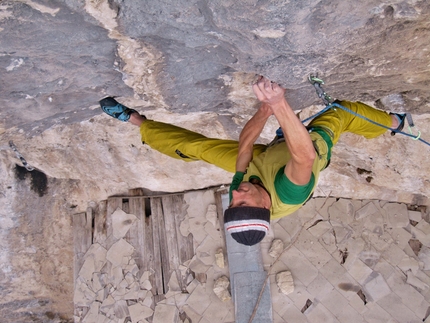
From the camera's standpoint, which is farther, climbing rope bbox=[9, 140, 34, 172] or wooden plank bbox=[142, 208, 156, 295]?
wooden plank bbox=[142, 208, 156, 295]

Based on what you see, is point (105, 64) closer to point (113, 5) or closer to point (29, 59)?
point (29, 59)

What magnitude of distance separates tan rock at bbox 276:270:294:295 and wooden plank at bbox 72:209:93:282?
4.42 ft

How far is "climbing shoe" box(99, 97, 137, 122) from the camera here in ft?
6.61

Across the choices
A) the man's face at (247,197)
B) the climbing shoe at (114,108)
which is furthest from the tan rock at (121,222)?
the man's face at (247,197)

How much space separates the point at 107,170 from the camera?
3049 mm

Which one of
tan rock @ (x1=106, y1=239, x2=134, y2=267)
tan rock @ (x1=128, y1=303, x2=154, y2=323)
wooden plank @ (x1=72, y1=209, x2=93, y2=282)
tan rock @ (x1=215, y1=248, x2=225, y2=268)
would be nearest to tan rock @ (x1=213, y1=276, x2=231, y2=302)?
tan rock @ (x1=215, y1=248, x2=225, y2=268)

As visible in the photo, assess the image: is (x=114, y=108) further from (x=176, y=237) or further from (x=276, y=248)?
(x=276, y=248)

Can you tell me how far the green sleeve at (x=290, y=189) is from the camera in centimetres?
166

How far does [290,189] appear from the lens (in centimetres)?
167

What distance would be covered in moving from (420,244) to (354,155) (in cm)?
85

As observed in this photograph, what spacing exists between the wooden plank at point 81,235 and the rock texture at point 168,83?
0.61ft

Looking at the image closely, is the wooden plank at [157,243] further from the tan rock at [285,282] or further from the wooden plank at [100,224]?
the tan rock at [285,282]

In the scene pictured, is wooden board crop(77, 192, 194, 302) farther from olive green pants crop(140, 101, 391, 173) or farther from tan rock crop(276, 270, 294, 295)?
olive green pants crop(140, 101, 391, 173)

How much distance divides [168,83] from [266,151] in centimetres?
49
